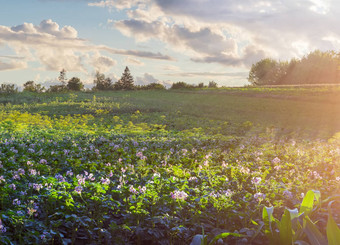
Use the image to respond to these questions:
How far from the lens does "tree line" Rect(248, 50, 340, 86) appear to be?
53.5 m

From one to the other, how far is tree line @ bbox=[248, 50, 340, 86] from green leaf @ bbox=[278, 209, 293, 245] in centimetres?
4963

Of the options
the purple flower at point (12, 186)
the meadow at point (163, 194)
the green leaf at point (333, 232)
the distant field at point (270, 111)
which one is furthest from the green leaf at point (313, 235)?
the distant field at point (270, 111)

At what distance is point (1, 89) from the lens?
39531 millimetres

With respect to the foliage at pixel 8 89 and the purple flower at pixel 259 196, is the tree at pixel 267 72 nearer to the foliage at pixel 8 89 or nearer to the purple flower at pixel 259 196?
the foliage at pixel 8 89

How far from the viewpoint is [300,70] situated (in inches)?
2244

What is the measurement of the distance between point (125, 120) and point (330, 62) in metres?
48.2

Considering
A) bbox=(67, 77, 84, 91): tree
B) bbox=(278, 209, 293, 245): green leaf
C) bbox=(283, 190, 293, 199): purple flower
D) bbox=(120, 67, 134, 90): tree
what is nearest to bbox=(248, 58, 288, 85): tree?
bbox=(120, 67, 134, 90): tree

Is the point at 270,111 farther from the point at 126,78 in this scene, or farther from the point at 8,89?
the point at 126,78

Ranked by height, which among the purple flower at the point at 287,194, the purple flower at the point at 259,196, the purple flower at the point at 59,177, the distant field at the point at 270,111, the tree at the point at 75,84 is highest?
the tree at the point at 75,84

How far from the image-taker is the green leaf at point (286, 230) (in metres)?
3.41

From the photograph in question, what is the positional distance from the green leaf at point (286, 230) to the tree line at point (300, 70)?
4963 cm

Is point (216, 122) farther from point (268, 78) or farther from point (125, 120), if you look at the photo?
point (268, 78)

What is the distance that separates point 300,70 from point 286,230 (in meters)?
58.8

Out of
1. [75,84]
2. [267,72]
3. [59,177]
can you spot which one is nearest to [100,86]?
[75,84]
